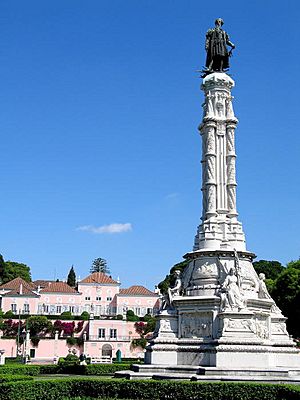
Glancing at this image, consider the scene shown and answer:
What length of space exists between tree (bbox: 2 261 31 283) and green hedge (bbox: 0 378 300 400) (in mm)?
84972

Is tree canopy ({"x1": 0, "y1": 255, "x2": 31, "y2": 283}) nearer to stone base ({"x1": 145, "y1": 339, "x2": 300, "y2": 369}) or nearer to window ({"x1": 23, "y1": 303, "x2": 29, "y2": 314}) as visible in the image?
window ({"x1": 23, "y1": 303, "x2": 29, "y2": 314})

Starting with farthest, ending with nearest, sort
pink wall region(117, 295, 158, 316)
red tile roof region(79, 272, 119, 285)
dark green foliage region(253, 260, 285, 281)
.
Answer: red tile roof region(79, 272, 119, 285) < pink wall region(117, 295, 158, 316) < dark green foliage region(253, 260, 285, 281)

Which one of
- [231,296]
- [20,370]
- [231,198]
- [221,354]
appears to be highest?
[231,198]

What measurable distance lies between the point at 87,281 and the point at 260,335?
67.9 m

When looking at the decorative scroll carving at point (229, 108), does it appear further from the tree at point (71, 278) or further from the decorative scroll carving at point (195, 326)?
the tree at point (71, 278)

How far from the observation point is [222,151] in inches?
1117

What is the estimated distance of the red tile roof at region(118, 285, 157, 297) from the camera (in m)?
90.1

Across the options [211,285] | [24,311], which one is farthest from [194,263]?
[24,311]

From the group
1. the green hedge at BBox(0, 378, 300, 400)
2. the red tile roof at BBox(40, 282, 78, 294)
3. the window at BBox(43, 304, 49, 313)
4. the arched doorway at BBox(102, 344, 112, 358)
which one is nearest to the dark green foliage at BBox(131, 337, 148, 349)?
the arched doorway at BBox(102, 344, 112, 358)

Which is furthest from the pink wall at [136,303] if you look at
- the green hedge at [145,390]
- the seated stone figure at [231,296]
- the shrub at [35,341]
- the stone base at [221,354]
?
the green hedge at [145,390]

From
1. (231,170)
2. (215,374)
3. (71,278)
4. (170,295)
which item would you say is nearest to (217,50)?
(231,170)

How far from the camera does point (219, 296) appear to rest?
2458cm

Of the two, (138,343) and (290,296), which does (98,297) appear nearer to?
(138,343)

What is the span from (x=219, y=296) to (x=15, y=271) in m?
85.4
